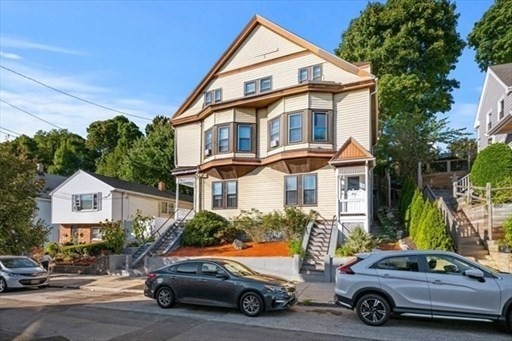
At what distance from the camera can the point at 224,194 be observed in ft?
81.4

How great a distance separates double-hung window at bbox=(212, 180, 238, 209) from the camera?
2455 centimetres

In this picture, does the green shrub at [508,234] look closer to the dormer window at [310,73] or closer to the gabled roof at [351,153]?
the gabled roof at [351,153]

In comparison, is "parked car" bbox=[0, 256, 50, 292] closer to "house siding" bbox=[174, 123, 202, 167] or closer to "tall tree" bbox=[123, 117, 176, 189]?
"house siding" bbox=[174, 123, 202, 167]

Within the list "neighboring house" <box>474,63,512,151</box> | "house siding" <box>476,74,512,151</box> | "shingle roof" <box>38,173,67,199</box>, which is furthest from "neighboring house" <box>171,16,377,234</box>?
"shingle roof" <box>38,173,67,199</box>

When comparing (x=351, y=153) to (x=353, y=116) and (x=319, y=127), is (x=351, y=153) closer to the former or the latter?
(x=353, y=116)

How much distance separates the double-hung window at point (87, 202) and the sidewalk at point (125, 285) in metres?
12.7

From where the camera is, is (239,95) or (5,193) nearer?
(5,193)

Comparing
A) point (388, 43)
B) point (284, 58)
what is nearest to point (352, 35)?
point (388, 43)

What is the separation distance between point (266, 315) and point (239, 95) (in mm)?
17145

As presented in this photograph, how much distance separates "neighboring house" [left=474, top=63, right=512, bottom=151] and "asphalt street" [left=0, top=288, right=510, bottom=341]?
1606 cm

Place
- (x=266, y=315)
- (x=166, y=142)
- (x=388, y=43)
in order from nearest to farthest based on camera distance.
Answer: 1. (x=266, y=315)
2. (x=388, y=43)
3. (x=166, y=142)

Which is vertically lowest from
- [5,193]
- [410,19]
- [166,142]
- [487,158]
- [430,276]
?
[430,276]

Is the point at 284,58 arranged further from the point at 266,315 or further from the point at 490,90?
the point at 266,315

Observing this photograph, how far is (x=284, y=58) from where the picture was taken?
78.9 ft
